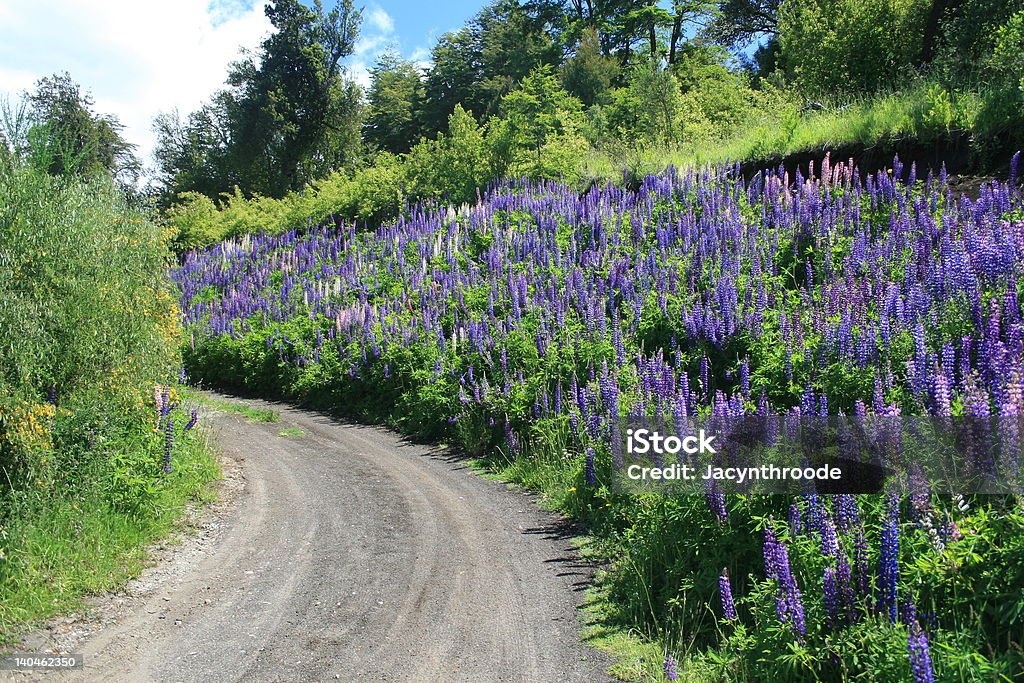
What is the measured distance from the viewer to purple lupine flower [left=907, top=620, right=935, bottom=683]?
144 inches

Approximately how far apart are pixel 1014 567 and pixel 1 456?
7.90 meters

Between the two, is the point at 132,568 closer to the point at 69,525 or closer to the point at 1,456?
the point at 69,525

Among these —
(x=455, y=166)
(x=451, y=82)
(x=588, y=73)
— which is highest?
(x=451, y=82)

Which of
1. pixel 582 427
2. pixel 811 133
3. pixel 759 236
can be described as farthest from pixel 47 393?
pixel 811 133

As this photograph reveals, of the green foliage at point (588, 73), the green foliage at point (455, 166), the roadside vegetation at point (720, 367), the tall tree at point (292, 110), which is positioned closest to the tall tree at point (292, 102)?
the tall tree at point (292, 110)

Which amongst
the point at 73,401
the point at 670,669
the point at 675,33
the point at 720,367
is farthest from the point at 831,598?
the point at 675,33

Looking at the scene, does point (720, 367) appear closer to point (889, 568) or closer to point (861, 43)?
point (889, 568)

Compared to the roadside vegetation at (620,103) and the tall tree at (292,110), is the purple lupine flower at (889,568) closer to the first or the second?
the roadside vegetation at (620,103)

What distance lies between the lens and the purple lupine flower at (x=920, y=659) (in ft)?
12.0

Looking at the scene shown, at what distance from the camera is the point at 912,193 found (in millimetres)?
11172

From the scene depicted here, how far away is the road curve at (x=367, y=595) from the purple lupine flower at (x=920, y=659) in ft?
6.74

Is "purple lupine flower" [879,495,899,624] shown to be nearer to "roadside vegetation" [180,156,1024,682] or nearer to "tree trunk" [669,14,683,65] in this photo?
"roadside vegetation" [180,156,1024,682]

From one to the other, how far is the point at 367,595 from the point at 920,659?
4213mm

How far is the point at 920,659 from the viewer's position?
3691 mm
